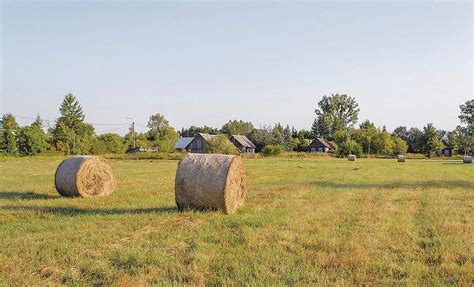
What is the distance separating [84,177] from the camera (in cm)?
1549

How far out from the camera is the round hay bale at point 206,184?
11.1m

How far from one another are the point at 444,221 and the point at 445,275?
4326 millimetres

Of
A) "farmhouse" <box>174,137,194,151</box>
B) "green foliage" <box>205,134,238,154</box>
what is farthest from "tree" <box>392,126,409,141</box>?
"green foliage" <box>205,134,238,154</box>

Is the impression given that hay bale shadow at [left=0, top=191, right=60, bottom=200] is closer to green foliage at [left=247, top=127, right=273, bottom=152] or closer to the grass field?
the grass field

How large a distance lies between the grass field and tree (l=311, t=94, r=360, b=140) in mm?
116025

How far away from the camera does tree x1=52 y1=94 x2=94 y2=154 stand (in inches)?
3474

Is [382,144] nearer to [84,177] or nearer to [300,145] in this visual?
[300,145]

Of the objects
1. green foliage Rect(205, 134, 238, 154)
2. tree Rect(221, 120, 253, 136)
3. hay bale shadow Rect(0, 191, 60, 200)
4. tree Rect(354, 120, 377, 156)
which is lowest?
hay bale shadow Rect(0, 191, 60, 200)

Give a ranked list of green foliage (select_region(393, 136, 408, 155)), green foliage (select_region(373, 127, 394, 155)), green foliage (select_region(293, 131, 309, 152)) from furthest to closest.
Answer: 1. green foliage (select_region(293, 131, 309, 152))
2. green foliage (select_region(393, 136, 408, 155))
3. green foliage (select_region(373, 127, 394, 155))

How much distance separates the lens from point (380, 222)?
991 centimetres

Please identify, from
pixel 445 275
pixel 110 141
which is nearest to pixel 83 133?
pixel 110 141

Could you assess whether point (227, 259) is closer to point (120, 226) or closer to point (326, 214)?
point (120, 226)

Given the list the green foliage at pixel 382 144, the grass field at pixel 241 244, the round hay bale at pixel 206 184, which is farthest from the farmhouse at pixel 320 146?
the round hay bale at pixel 206 184

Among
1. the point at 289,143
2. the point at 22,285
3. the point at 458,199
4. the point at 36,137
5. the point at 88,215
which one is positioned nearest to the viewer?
the point at 22,285
